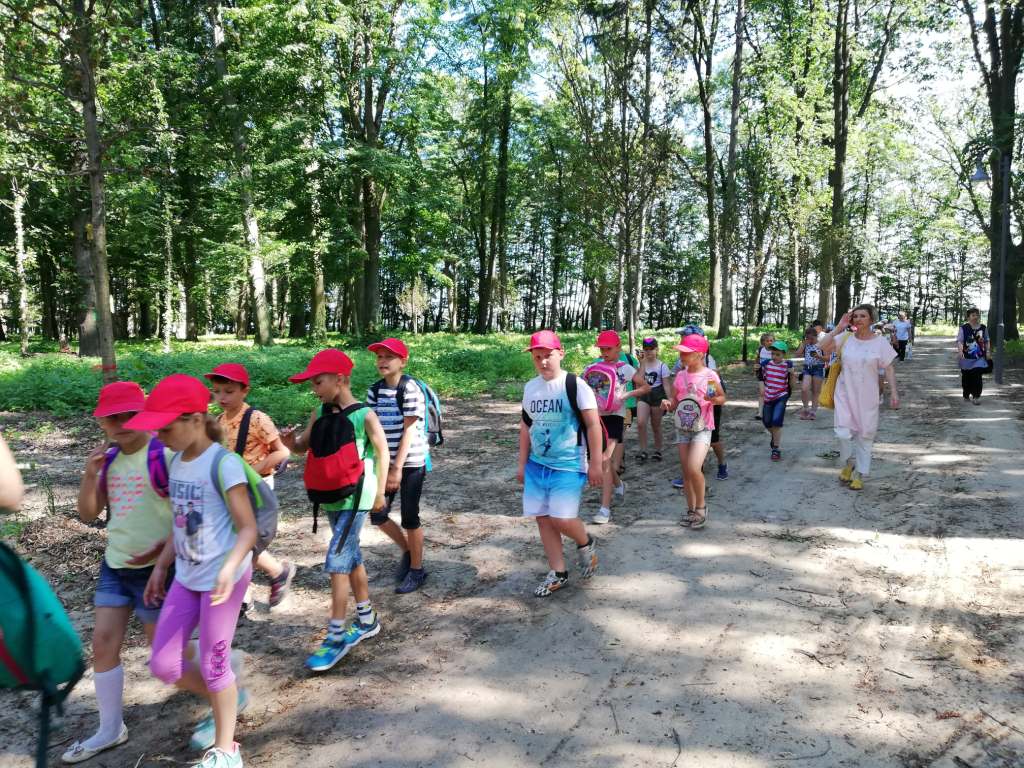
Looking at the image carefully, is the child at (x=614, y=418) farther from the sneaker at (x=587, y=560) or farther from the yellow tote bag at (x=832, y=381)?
the yellow tote bag at (x=832, y=381)

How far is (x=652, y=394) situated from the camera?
8070 mm

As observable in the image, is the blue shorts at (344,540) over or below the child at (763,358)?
below

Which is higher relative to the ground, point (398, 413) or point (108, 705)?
point (398, 413)

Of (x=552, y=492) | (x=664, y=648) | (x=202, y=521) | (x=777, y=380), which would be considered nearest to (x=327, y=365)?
(x=202, y=521)

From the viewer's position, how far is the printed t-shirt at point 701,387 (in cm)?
597

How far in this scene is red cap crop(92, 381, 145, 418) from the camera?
2963mm

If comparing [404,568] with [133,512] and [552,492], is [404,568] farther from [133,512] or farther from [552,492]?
[133,512]

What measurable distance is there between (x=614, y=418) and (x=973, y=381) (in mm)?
9662

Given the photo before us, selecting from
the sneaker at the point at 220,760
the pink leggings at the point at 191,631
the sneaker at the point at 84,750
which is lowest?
the sneaker at the point at 84,750

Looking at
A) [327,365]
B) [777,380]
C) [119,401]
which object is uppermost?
[327,365]

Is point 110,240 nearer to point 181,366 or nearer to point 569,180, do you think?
point 181,366

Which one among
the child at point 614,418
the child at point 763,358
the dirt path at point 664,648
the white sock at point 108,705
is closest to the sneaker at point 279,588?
the dirt path at point 664,648

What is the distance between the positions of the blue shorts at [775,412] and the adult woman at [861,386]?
1388 millimetres

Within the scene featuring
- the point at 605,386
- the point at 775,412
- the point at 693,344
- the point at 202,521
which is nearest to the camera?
the point at 202,521
